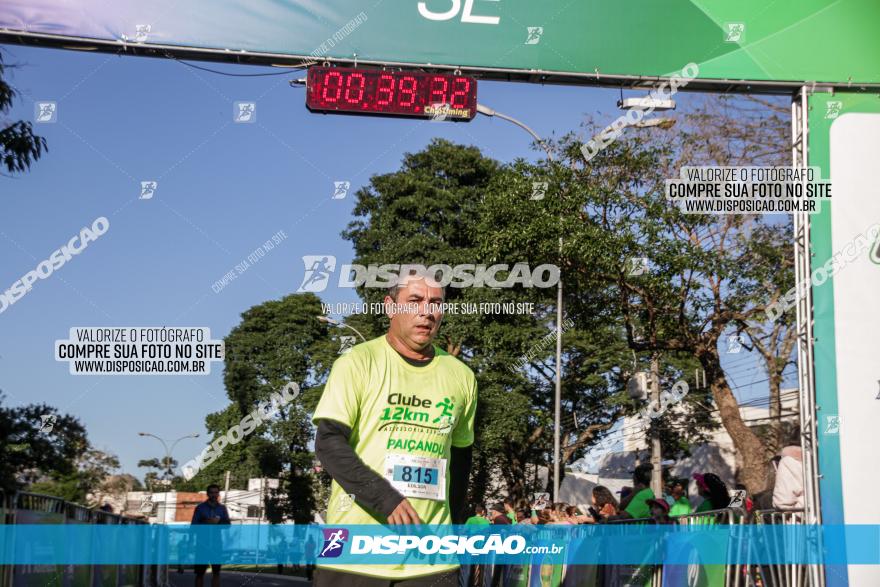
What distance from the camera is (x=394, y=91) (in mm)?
8883

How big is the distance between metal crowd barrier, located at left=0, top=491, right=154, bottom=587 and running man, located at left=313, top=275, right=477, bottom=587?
2.76 metres

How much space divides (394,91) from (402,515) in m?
5.88

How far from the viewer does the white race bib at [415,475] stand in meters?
3.83

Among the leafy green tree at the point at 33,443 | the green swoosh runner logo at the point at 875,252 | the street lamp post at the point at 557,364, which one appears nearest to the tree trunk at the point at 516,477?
the street lamp post at the point at 557,364

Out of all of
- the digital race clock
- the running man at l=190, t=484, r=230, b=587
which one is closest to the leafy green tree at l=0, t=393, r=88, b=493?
the running man at l=190, t=484, r=230, b=587

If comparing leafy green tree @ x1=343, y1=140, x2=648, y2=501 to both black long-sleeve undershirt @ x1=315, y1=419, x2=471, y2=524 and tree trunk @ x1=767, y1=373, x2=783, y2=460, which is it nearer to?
tree trunk @ x1=767, y1=373, x2=783, y2=460

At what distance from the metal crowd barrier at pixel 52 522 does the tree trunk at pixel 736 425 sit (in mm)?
11833

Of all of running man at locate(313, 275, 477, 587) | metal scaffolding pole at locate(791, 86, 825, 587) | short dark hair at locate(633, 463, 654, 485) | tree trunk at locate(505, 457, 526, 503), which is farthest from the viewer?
tree trunk at locate(505, 457, 526, 503)

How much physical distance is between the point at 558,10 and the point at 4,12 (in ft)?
15.5

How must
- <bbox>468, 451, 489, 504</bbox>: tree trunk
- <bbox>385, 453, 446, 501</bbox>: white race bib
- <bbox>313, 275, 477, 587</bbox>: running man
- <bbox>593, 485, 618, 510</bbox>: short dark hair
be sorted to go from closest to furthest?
<bbox>313, 275, 477, 587</bbox>: running man, <bbox>385, 453, 446, 501</bbox>: white race bib, <bbox>593, 485, 618, 510</bbox>: short dark hair, <bbox>468, 451, 489, 504</bbox>: tree trunk

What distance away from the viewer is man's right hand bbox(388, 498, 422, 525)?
3618 mm

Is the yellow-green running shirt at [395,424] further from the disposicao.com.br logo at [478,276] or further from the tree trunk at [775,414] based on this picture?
the tree trunk at [775,414]

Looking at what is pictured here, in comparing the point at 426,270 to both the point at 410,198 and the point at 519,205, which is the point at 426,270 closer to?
the point at 519,205

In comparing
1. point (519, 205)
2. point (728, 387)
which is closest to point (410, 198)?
point (519, 205)
